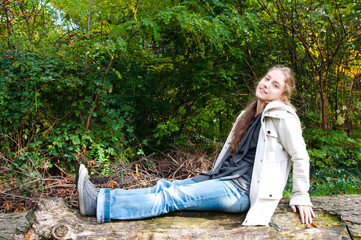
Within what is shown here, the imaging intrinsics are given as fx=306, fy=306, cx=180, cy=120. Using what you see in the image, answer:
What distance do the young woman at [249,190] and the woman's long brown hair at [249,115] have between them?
19 centimetres

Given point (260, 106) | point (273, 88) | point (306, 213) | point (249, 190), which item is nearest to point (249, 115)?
point (260, 106)

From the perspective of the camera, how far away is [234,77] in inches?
215

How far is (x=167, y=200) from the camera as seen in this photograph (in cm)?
234

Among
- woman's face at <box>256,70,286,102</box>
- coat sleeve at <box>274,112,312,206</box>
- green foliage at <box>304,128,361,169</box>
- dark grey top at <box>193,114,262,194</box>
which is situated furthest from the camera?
green foliage at <box>304,128,361,169</box>

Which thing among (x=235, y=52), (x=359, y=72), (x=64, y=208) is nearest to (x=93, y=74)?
(x=235, y=52)

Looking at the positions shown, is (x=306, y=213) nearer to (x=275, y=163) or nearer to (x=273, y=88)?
(x=275, y=163)

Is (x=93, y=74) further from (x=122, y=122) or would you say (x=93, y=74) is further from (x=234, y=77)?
(x=234, y=77)

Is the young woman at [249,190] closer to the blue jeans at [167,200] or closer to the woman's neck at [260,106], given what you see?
the blue jeans at [167,200]

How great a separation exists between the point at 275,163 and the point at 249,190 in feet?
0.98

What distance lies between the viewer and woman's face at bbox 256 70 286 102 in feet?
8.50

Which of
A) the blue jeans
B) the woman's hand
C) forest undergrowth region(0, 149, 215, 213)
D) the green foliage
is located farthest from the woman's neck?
the green foliage

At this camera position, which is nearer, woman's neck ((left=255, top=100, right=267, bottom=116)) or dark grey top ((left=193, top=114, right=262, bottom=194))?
dark grey top ((left=193, top=114, right=262, bottom=194))

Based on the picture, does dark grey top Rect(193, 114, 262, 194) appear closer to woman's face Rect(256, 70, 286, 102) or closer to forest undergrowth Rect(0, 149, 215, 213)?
woman's face Rect(256, 70, 286, 102)

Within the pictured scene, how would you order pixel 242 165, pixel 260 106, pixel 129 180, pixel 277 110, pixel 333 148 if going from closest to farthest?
pixel 277 110, pixel 242 165, pixel 260 106, pixel 129 180, pixel 333 148
